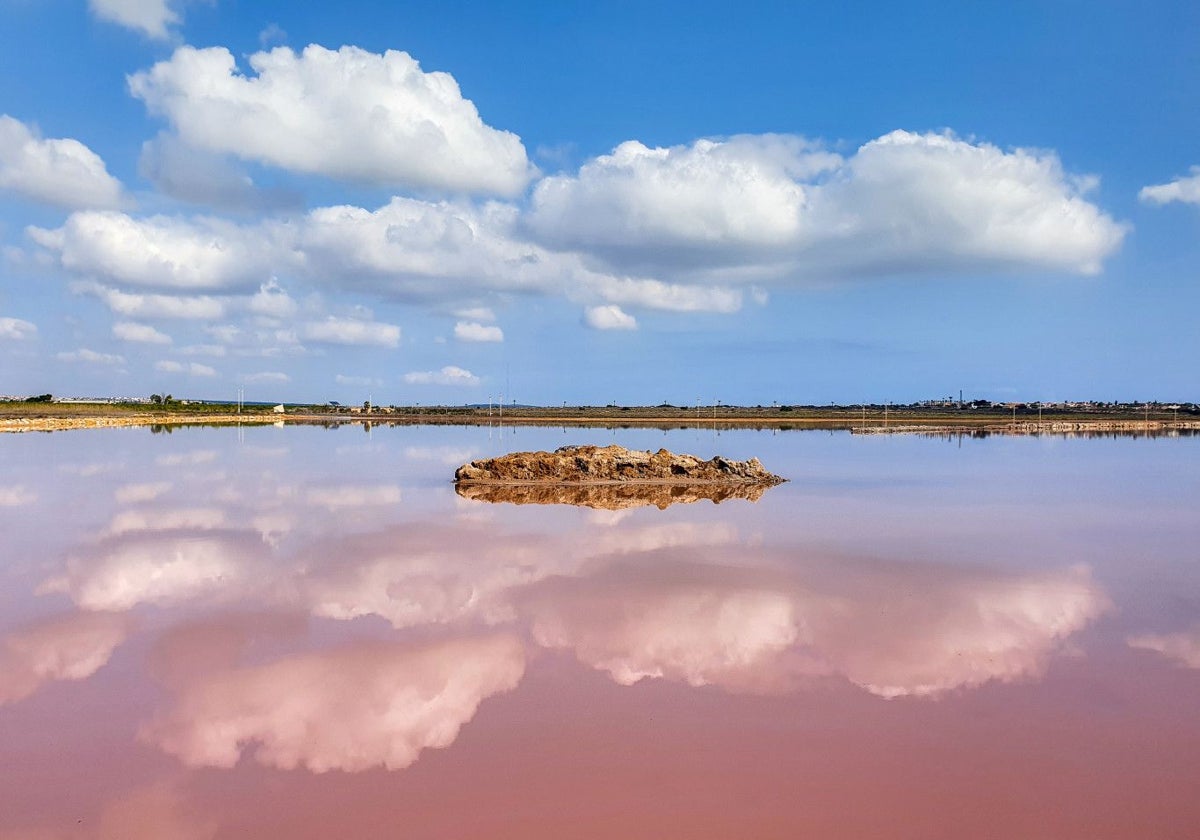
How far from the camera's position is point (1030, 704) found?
8945 millimetres

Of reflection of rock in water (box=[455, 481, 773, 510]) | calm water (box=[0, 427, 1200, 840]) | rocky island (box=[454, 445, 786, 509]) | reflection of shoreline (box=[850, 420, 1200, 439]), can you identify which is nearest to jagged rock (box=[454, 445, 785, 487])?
rocky island (box=[454, 445, 786, 509])

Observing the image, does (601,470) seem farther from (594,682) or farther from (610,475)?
(594,682)

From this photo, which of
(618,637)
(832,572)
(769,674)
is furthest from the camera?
(832,572)

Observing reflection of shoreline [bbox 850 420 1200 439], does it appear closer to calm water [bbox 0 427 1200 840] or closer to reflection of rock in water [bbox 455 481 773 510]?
reflection of rock in water [bbox 455 481 773 510]

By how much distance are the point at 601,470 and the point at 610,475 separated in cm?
45

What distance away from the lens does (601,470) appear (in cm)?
3309

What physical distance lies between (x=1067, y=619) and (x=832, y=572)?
433cm

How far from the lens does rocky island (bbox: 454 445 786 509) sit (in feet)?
100

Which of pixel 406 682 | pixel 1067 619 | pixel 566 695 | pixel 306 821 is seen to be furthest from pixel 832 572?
Result: pixel 306 821

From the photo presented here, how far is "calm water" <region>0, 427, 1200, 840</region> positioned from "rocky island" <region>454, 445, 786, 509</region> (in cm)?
984

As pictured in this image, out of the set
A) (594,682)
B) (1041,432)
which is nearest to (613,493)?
(594,682)

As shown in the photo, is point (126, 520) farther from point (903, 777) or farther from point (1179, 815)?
point (1179, 815)

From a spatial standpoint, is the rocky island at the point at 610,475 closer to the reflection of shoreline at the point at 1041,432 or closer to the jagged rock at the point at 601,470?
the jagged rock at the point at 601,470

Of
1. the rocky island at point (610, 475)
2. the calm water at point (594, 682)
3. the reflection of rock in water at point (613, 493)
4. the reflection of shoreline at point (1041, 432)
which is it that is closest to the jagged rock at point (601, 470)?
the rocky island at point (610, 475)
